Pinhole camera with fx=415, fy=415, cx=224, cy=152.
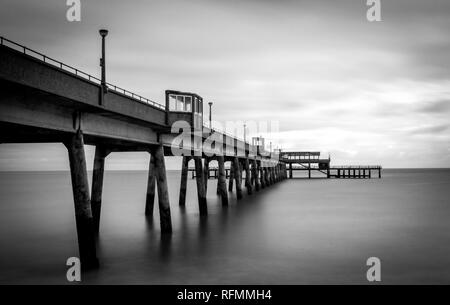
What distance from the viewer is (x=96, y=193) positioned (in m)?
22.9

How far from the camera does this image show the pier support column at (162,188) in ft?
70.4

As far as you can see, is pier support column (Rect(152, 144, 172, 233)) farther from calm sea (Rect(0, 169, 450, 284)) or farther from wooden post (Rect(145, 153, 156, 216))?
wooden post (Rect(145, 153, 156, 216))

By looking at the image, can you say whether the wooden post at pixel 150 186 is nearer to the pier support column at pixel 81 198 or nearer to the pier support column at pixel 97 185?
the pier support column at pixel 97 185

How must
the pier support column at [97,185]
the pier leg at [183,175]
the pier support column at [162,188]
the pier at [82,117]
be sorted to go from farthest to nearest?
the pier leg at [183,175], the pier support column at [97,185], the pier support column at [162,188], the pier at [82,117]

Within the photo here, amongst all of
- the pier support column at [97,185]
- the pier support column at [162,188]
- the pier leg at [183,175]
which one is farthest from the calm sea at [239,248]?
the pier leg at [183,175]

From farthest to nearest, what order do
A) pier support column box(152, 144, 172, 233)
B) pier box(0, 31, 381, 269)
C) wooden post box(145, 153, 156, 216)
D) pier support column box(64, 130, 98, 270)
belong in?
wooden post box(145, 153, 156, 216), pier support column box(152, 144, 172, 233), pier support column box(64, 130, 98, 270), pier box(0, 31, 381, 269)

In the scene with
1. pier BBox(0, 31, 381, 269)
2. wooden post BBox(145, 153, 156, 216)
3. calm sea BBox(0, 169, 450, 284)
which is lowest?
calm sea BBox(0, 169, 450, 284)

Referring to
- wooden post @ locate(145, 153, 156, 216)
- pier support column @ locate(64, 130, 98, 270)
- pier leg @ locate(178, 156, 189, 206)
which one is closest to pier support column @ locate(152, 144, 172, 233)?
wooden post @ locate(145, 153, 156, 216)

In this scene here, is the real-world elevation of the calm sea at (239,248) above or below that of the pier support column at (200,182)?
below

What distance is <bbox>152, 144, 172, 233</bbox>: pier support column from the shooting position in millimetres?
21453

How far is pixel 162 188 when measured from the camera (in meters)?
21.5
